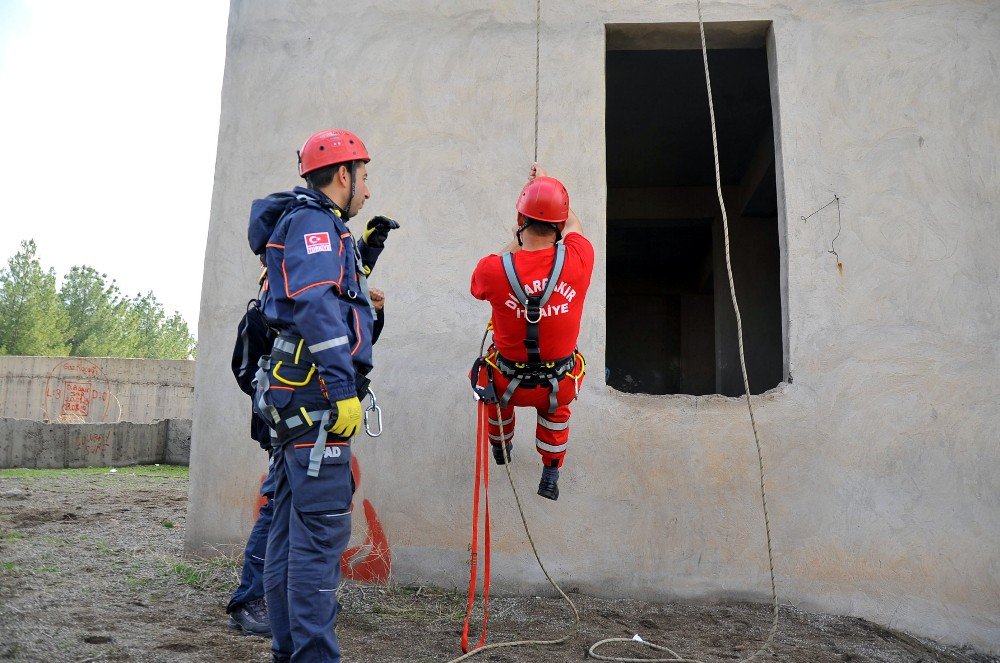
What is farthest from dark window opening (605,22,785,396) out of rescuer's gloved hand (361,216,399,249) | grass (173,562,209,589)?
grass (173,562,209,589)

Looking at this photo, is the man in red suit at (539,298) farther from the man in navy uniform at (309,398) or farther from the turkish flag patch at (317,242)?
the turkish flag patch at (317,242)

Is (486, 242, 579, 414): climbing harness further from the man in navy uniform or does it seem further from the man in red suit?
the man in navy uniform

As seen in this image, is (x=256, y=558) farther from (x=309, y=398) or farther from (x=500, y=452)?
(x=500, y=452)

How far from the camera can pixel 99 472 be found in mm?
10859

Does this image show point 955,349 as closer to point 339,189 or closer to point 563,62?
point 563,62

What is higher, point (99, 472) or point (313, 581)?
point (313, 581)

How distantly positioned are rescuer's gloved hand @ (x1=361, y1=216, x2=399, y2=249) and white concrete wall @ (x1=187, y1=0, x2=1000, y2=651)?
138 centimetres

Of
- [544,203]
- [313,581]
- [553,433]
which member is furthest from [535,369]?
[313,581]

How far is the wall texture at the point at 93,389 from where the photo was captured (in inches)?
746

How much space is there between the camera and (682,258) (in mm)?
13719

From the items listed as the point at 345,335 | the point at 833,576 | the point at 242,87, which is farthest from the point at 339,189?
the point at 833,576

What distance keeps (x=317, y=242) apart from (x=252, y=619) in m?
2.07

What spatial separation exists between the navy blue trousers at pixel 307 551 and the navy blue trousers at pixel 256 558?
2.45ft

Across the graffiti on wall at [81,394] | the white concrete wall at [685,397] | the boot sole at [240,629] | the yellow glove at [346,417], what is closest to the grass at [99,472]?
the white concrete wall at [685,397]
